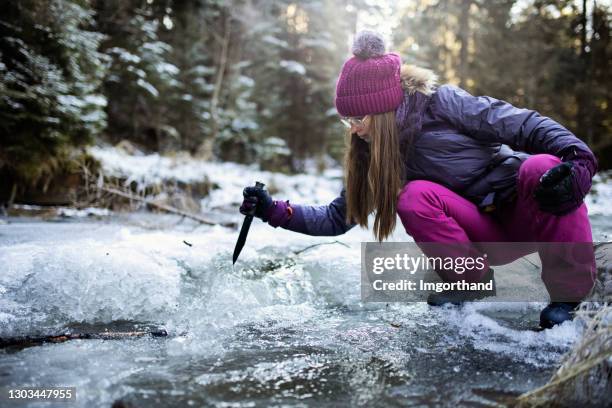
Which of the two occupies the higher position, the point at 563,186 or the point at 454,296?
the point at 563,186

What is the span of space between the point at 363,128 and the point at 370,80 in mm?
232

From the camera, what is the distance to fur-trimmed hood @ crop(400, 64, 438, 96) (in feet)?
7.48

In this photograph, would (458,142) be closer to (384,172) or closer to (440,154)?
(440,154)

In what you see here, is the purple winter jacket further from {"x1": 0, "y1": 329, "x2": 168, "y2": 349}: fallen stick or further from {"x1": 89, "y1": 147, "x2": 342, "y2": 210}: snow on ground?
{"x1": 89, "y1": 147, "x2": 342, "y2": 210}: snow on ground

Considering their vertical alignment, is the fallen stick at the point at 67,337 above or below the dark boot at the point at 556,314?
below

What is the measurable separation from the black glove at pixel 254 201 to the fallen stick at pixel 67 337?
81 cm

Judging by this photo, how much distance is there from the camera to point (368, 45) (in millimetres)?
2283

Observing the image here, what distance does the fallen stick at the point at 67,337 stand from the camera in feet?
5.54

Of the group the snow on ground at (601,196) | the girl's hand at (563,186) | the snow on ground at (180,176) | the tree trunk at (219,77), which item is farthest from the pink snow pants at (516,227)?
the tree trunk at (219,77)

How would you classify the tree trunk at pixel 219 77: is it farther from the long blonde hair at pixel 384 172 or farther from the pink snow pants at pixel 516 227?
the pink snow pants at pixel 516 227

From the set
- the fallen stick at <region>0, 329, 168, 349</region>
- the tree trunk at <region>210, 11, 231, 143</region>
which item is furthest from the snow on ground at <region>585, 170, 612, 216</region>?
the tree trunk at <region>210, 11, 231, 143</region>

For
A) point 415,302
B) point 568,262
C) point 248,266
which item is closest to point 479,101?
point 568,262

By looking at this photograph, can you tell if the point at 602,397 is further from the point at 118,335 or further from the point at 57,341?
the point at 57,341

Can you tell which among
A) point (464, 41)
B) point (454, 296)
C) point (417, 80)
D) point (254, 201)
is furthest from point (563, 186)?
point (464, 41)
